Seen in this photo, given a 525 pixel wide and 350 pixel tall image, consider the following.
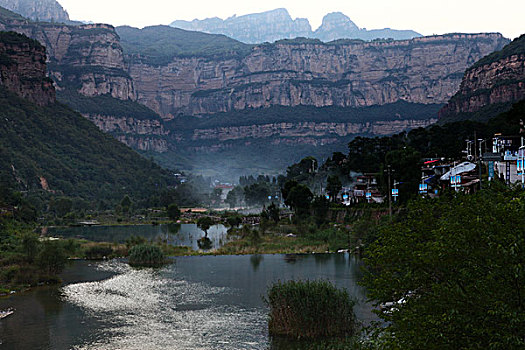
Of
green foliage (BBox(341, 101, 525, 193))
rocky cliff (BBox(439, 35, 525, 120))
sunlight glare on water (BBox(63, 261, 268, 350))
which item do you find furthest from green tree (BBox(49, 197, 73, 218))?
rocky cliff (BBox(439, 35, 525, 120))

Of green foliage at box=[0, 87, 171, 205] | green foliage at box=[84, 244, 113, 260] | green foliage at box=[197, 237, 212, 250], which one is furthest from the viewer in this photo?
green foliage at box=[0, 87, 171, 205]

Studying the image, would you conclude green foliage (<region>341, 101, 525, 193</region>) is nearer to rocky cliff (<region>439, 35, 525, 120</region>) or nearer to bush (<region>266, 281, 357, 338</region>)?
rocky cliff (<region>439, 35, 525, 120</region>)

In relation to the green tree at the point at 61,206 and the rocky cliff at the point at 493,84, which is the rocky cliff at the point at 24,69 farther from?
the rocky cliff at the point at 493,84

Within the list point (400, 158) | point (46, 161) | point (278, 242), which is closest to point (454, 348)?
point (278, 242)

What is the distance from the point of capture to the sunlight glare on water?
95.5 feet

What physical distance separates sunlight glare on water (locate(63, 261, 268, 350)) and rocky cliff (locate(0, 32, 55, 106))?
443ft

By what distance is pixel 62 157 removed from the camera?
15638cm

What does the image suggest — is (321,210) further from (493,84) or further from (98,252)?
(493,84)

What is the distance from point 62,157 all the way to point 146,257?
10635 cm

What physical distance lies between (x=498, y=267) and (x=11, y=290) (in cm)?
3797

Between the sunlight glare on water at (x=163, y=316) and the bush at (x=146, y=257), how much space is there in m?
9.54

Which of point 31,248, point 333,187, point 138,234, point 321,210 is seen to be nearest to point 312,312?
point 31,248

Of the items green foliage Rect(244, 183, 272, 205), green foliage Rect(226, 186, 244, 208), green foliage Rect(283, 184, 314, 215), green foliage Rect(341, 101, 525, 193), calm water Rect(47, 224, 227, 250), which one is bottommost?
green foliage Rect(226, 186, 244, 208)

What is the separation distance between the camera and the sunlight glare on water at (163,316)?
29.1 metres
